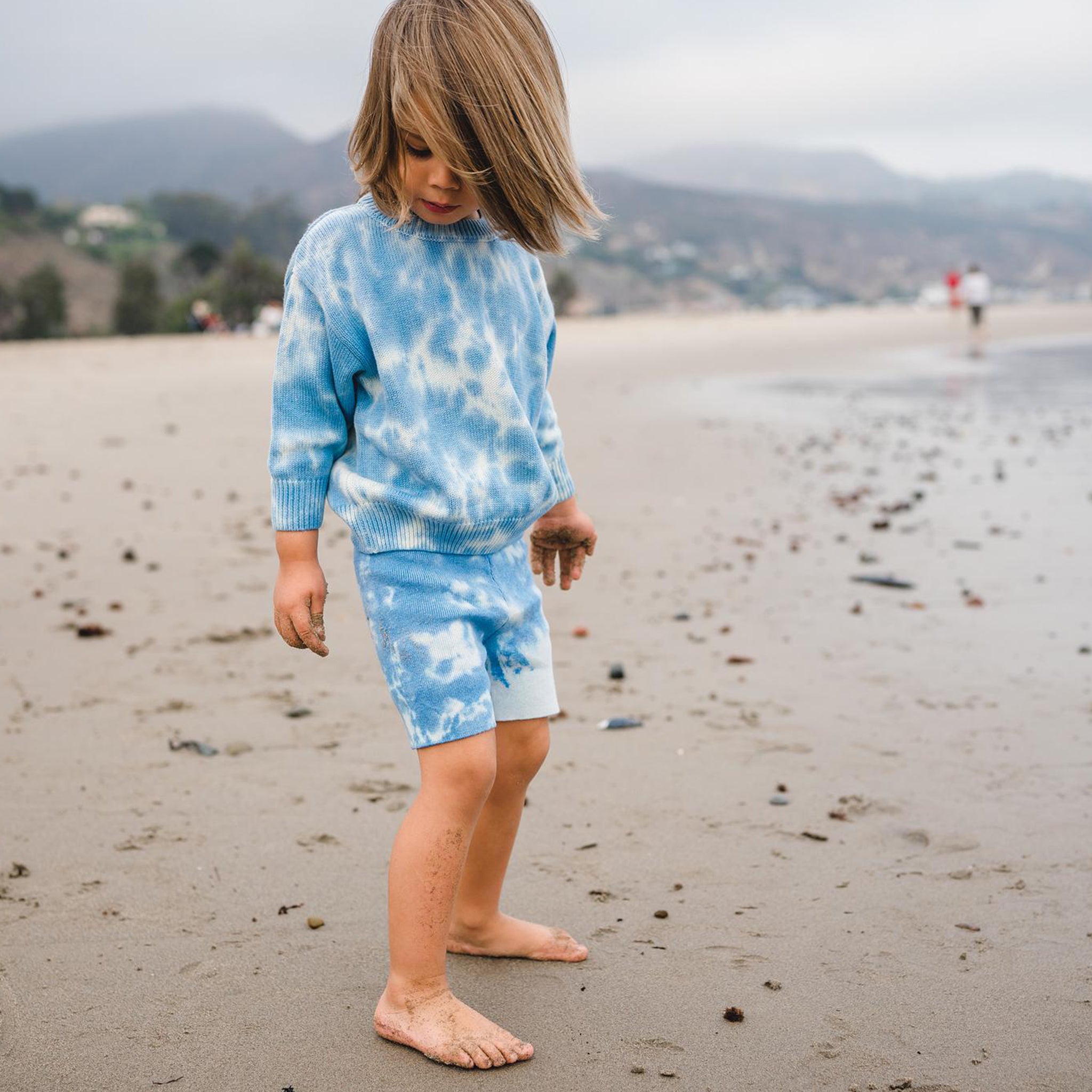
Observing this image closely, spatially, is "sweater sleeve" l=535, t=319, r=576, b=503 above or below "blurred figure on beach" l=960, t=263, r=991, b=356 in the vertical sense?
below

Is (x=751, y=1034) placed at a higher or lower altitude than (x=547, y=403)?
lower

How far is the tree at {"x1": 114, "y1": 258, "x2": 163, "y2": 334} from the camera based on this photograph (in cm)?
6225

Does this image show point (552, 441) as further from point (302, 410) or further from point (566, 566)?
point (302, 410)

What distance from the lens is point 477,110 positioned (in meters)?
2.17

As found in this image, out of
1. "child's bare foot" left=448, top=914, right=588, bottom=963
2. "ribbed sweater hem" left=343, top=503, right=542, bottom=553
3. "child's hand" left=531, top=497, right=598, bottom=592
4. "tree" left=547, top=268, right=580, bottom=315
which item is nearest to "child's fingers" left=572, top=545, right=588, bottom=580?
"child's hand" left=531, top=497, right=598, bottom=592

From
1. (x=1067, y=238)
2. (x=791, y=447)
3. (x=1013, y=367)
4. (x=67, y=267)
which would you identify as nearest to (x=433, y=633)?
(x=791, y=447)

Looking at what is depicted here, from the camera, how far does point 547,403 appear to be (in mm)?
2615

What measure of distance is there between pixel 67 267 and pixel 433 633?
103158mm

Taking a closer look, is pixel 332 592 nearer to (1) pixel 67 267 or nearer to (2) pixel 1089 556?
(2) pixel 1089 556

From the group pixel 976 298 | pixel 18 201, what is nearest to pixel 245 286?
pixel 976 298

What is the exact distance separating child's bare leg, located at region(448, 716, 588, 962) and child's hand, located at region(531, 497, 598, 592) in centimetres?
45

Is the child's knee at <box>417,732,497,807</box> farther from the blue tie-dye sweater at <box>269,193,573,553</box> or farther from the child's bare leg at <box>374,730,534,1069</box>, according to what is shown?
the blue tie-dye sweater at <box>269,193,573,553</box>

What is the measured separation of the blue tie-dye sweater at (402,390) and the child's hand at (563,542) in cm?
37

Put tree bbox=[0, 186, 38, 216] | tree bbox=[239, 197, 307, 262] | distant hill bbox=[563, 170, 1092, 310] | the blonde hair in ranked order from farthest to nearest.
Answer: distant hill bbox=[563, 170, 1092, 310]
tree bbox=[239, 197, 307, 262]
tree bbox=[0, 186, 38, 216]
the blonde hair
